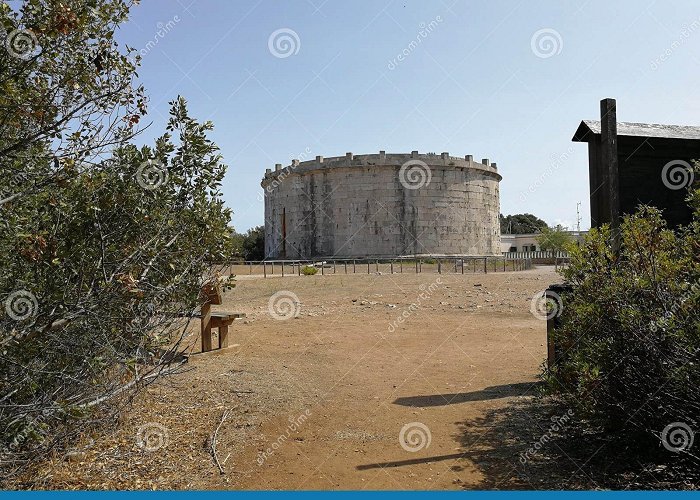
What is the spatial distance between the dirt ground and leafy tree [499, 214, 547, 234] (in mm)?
76698

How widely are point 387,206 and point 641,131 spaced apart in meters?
26.5

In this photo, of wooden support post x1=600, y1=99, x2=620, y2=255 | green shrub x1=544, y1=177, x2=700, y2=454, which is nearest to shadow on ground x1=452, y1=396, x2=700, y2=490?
green shrub x1=544, y1=177, x2=700, y2=454

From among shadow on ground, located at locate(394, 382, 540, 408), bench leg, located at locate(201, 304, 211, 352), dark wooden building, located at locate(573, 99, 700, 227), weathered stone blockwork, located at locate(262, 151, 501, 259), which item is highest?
weathered stone blockwork, located at locate(262, 151, 501, 259)

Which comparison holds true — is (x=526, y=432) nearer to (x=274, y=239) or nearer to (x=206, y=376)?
(x=206, y=376)

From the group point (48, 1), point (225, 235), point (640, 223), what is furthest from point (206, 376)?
point (640, 223)

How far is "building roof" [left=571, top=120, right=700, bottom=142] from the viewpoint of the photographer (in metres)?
6.64

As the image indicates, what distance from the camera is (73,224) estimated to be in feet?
11.9

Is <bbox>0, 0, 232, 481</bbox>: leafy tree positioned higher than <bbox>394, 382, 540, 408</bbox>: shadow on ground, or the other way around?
<bbox>0, 0, 232, 481</bbox>: leafy tree

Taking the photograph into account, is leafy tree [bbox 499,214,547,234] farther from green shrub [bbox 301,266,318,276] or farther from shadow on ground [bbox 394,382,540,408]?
shadow on ground [bbox 394,382,540,408]

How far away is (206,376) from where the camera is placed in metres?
7.12

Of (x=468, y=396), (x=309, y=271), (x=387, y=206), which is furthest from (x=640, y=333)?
(x=387, y=206)

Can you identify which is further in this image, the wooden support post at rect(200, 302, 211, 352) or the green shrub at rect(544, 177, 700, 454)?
the wooden support post at rect(200, 302, 211, 352)

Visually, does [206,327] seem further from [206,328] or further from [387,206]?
[387,206]

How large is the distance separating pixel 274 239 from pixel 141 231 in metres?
33.4
